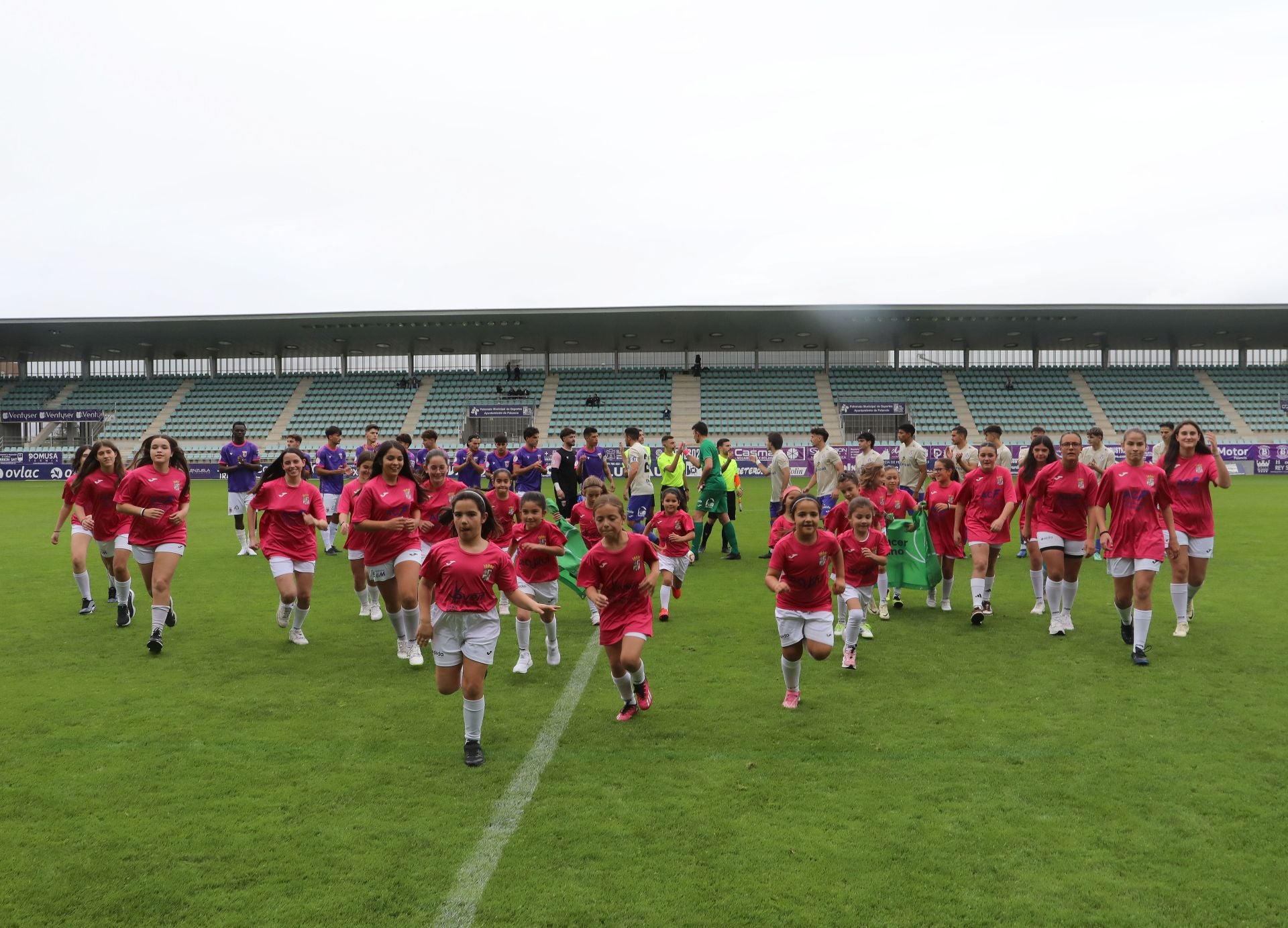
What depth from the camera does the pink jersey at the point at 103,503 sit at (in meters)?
9.39

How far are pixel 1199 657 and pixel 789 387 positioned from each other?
40.9 meters

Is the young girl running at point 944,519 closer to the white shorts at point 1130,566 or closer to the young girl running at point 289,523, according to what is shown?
the white shorts at point 1130,566

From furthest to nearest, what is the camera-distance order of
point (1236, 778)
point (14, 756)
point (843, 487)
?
1. point (843, 487)
2. point (14, 756)
3. point (1236, 778)

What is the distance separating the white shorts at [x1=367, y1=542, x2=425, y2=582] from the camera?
25.8ft

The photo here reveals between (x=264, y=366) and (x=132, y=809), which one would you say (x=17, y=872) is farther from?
(x=264, y=366)

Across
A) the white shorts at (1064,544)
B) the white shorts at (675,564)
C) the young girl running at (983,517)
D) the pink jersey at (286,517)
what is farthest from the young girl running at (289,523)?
the white shorts at (1064,544)

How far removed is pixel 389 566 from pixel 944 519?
6.15 meters

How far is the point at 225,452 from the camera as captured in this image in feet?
51.0

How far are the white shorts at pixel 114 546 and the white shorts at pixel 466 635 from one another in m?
4.95

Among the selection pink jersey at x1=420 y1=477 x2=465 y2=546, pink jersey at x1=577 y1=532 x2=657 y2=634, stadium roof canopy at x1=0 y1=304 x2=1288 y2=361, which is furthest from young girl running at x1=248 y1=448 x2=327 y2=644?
stadium roof canopy at x1=0 y1=304 x2=1288 y2=361

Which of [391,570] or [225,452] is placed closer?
[391,570]

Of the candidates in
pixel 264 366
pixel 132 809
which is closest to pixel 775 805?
pixel 132 809

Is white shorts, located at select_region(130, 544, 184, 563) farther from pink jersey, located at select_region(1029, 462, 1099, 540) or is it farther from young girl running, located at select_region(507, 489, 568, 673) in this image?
pink jersey, located at select_region(1029, 462, 1099, 540)

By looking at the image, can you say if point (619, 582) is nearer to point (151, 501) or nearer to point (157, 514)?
point (157, 514)
